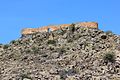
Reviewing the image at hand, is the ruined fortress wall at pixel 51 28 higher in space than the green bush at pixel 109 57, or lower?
higher

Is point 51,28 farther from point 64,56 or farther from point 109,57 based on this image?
point 109,57

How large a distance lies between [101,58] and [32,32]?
42.2 ft

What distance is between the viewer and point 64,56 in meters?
43.2

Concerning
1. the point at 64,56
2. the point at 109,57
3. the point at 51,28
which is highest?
the point at 51,28

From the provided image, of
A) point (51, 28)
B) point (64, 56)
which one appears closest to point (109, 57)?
point (64, 56)

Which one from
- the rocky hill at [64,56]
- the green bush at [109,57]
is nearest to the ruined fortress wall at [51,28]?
the rocky hill at [64,56]

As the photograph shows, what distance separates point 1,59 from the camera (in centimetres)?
4525

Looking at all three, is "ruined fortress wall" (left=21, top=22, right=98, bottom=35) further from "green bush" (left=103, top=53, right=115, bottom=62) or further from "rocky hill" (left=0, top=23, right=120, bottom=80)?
"green bush" (left=103, top=53, right=115, bottom=62)

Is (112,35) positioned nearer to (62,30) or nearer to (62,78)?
(62,30)

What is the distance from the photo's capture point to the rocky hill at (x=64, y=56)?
38844 millimetres

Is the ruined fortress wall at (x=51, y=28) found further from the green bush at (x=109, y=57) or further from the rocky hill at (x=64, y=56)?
the green bush at (x=109, y=57)

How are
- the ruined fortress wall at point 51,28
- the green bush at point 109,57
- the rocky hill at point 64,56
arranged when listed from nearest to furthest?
the rocky hill at point 64,56, the green bush at point 109,57, the ruined fortress wall at point 51,28

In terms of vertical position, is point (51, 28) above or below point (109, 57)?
above

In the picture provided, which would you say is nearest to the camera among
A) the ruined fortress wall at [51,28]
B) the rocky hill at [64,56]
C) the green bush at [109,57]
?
the rocky hill at [64,56]
